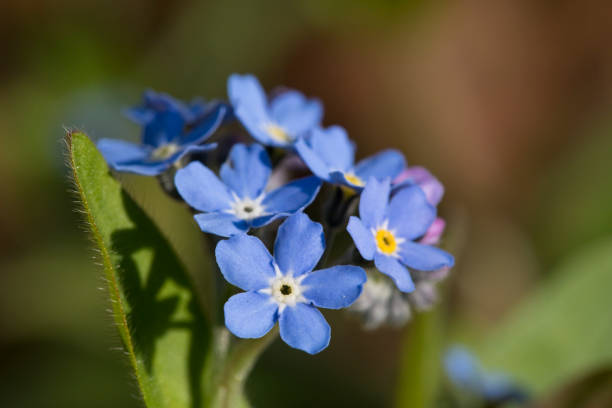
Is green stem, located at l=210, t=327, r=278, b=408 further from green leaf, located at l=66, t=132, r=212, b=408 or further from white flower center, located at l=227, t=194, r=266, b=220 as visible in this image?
white flower center, located at l=227, t=194, r=266, b=220

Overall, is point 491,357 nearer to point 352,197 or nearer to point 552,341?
point 552,341

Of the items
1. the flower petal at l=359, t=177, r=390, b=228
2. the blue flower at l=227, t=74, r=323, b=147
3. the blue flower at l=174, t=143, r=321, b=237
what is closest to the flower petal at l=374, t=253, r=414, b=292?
the flower petal at l=359, t=177, r=390, b=228

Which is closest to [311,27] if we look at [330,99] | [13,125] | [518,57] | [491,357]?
[330,99]

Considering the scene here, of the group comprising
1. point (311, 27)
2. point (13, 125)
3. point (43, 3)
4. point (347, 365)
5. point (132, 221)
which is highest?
point (43, 3)

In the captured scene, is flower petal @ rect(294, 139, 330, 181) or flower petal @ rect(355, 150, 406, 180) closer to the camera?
flower petal @ rect(294, 139, 330, 181)

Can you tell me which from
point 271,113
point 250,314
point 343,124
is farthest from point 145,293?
point 343,124
